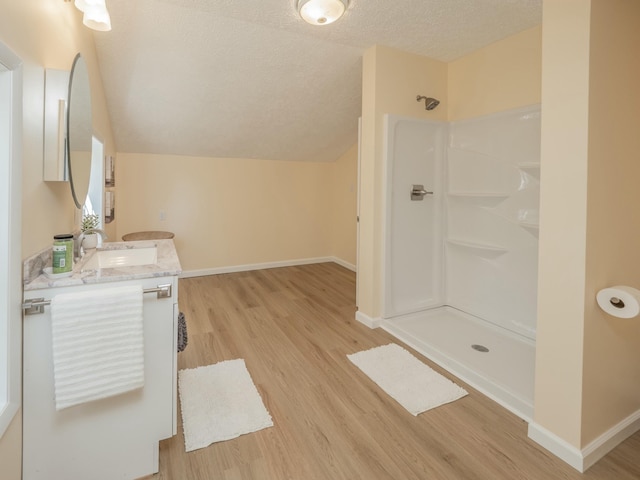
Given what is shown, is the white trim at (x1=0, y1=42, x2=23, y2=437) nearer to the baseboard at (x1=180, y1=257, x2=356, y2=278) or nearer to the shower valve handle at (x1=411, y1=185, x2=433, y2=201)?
the shower valve handle at (x1=411, y1=185, x2=433, y2=201)

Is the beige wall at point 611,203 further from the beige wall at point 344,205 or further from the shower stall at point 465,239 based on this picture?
the beige wall at point 344,205

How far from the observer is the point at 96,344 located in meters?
1.16

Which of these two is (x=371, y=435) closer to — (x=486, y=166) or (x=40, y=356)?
(x=40, y=356)

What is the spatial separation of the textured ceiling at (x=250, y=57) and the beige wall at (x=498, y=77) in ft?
0.31

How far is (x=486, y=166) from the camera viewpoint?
2670 mm

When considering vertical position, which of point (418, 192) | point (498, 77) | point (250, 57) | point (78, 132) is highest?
point (250, 57)

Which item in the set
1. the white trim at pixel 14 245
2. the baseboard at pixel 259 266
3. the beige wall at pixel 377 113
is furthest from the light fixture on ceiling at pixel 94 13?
the baseboard at pixel 259 266

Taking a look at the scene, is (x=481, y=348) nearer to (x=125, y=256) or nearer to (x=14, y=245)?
(x=125, y=256)

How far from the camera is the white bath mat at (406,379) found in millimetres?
1785

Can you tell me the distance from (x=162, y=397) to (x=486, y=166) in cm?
278

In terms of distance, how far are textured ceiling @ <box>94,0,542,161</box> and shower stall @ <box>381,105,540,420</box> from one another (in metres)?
0.64

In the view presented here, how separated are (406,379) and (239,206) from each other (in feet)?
11.0

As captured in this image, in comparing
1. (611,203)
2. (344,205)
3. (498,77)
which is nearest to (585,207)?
(611,203)

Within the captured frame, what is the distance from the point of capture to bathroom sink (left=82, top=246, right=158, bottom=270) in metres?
1.75
